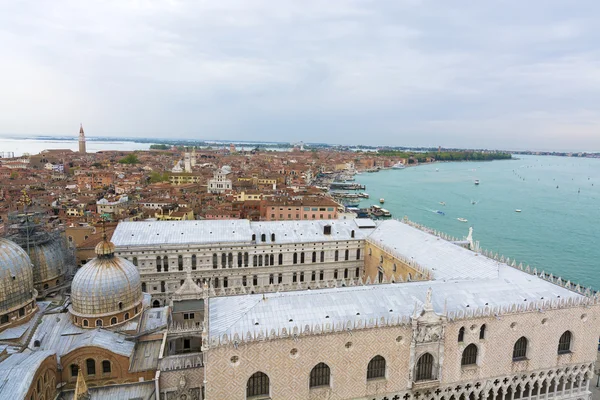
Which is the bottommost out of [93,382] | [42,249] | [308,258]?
[93,382]

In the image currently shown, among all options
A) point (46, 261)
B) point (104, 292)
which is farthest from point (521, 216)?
point (46, 261)

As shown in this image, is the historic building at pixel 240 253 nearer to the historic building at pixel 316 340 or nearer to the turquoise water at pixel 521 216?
the historic building at pixel 316 340

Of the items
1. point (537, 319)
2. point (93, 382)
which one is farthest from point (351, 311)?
point (93, 382)

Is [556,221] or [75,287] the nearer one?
[75,287]

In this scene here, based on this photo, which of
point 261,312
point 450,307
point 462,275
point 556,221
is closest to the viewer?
point 261,312

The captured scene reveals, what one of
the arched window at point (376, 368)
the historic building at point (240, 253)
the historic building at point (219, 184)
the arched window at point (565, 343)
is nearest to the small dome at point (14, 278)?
the historic building at point (240, 253)

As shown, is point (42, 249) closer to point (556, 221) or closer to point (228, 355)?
point (228, 355)
